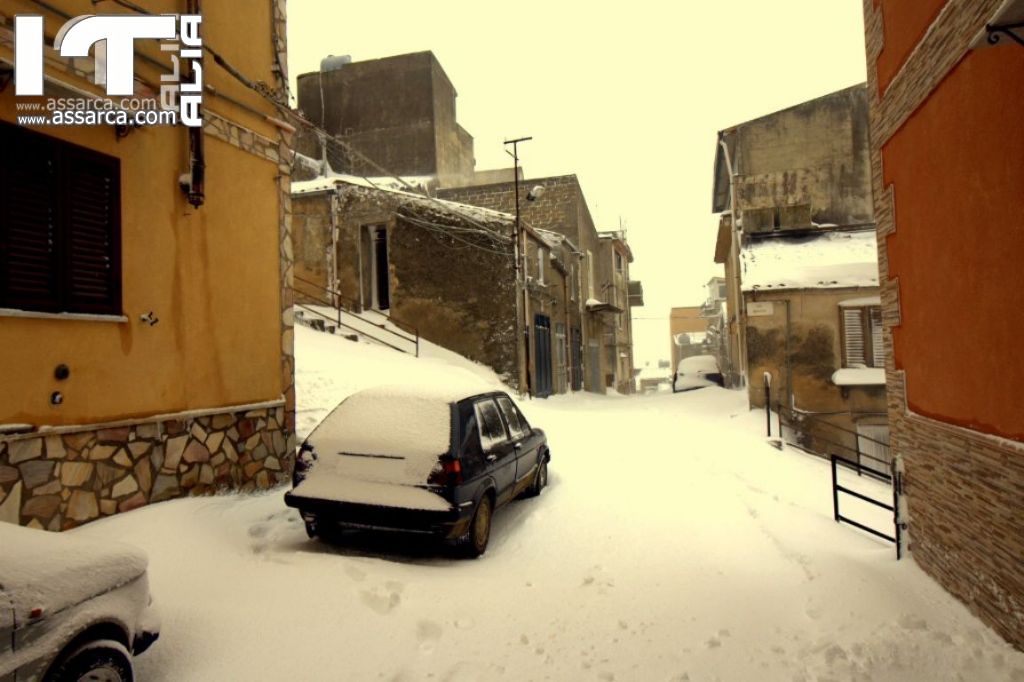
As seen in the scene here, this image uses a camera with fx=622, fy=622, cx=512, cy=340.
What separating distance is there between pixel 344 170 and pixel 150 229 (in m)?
28.5

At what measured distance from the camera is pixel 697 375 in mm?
29844

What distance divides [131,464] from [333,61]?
110 ft

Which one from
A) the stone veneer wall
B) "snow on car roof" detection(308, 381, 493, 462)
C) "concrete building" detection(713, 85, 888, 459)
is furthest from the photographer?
"concrete building" detection(713, 85, 888, 459)

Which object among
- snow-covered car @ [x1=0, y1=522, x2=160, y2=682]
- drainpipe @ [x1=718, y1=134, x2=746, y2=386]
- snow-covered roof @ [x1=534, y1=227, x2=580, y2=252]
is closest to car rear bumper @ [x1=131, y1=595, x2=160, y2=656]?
snow-covered car @ [x1=0, y1=522, x2=160, y2=682]

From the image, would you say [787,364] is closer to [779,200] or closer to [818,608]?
[779,200]

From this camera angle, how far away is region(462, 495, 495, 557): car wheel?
5.53m

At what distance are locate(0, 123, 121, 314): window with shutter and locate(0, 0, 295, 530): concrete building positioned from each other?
0.01 m

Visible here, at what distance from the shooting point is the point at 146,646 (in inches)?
130

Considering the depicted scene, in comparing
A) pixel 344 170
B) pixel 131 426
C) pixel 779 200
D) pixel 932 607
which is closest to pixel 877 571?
pixel 932 607

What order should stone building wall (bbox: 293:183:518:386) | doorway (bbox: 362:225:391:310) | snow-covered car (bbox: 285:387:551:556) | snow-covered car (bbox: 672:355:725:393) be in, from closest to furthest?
snow-covered car (bbox: 285:387:551:556)
stone building wall (bbox: 293:183:518:386)
doorway (bbox: 362:225:391:310)
snow-covered car (bbox: 672:355:725:393)

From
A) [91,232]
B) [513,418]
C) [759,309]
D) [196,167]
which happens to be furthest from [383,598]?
[759,309]

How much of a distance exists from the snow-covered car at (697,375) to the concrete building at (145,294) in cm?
2346

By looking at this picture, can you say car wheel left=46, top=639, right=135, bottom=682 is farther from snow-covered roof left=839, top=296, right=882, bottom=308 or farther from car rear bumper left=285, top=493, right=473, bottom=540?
snow-covered roof left=839, top=296, right=882, bottom=308

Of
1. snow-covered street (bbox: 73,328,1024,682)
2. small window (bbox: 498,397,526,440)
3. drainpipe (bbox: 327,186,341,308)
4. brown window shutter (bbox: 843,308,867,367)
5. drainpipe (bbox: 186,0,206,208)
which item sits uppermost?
drainpipe (bbox: 327,186,341,308)
